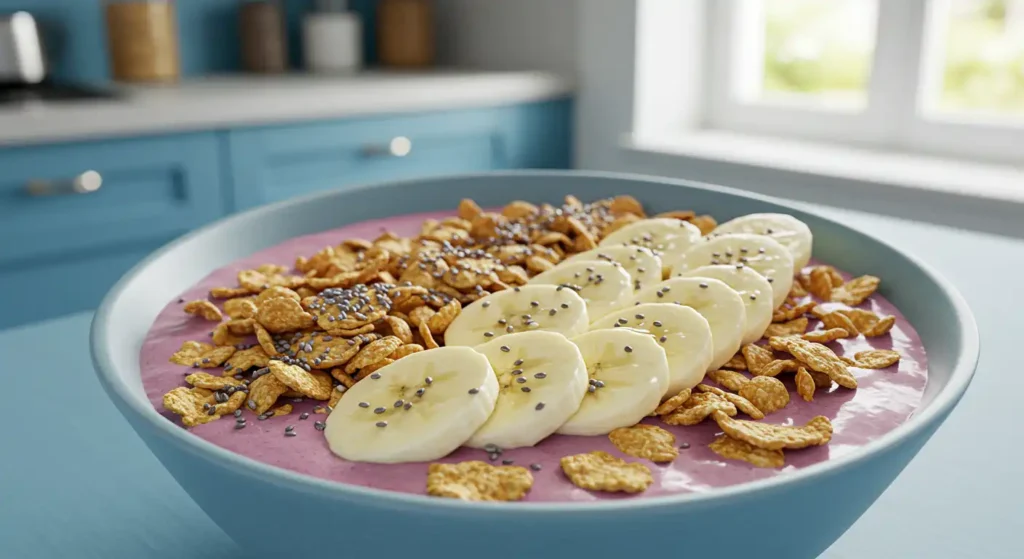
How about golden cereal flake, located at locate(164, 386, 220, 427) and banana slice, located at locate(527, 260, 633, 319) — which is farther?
banana slice, located at locate(527, 260, 633, 319)

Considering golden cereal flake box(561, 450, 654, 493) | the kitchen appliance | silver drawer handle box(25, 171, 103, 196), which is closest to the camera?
golden cereal flake box(561, 450, 654, 493)

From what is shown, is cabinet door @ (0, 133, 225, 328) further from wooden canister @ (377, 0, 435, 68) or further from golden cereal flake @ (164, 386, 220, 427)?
golden cereal flake @ (164, 386, 220, 427)

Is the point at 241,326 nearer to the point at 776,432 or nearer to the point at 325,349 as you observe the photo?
the point at 325,349

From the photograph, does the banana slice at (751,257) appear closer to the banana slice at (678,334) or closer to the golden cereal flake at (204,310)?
the banana slice at (678,334)

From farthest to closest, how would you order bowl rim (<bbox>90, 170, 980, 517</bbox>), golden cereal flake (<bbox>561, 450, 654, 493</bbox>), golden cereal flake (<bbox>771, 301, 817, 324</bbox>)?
1. golden cereal flake (<bbox>771, 301, 817, 324</bbox>)
2. golden cereal flake (<bbox>561, 450, 654, 493</bbox>)
3. bowl rim (<bbox>90, 170, 980, 517</bbox>)

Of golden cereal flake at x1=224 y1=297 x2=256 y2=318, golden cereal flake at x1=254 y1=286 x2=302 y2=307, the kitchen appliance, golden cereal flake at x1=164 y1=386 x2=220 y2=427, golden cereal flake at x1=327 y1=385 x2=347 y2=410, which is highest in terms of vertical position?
the kitchen appliance

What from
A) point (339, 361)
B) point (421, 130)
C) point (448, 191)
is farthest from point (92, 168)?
point (339, 361)

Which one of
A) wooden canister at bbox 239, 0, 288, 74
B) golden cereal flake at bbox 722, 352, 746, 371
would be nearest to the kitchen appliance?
wooden canister at bbox 239, 0, 288, 74
